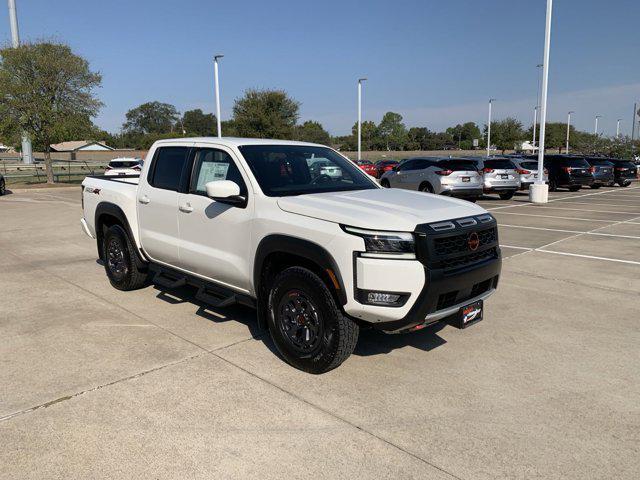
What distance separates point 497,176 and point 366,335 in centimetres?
1493

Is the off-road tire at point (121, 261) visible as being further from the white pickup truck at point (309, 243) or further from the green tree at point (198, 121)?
the green tree at point (198, 121)

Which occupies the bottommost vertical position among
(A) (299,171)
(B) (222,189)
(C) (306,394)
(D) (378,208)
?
(C) (306,394)

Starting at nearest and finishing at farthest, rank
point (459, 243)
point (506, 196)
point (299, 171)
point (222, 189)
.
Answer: point (459, 243) < point (222, 189) < point (299, 171) < point (506, 196)

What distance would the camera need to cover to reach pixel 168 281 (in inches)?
217

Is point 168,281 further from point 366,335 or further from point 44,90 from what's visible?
point 44,90

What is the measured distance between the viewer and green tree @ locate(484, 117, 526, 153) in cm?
6756

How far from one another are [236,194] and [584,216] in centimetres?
1308

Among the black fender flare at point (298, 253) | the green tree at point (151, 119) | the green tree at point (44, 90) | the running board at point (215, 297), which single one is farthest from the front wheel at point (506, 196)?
the green tree at point (151, 119)

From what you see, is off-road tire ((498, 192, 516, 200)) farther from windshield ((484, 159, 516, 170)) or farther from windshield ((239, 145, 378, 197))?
windshield ((239, 145, 378, 197))

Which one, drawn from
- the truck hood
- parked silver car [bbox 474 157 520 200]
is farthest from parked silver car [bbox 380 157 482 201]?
the truck hood

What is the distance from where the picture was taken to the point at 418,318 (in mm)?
3666

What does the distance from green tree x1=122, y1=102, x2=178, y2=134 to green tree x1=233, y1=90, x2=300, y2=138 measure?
440 feet

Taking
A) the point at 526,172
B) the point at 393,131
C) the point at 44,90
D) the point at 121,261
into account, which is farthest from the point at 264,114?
the point at 393,131

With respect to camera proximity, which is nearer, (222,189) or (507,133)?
(222,189)
